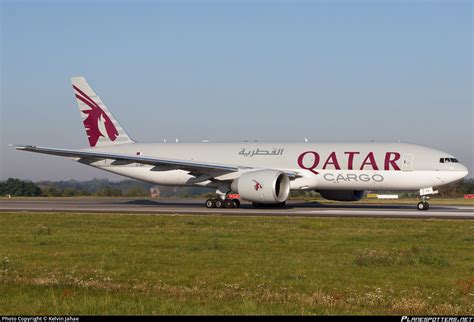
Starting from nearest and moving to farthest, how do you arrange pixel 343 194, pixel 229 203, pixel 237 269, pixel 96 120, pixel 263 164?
pixel 237 269 → pixel 229 203 → pixel 263 164 → pixel 343 194 → pixel 96 120

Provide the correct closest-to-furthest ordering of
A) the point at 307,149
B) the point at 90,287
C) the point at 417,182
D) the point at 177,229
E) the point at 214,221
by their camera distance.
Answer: the point at 90,287 → the point at 177,229 → the point at 214,221 → the point at 417,182 → the point at 307,149

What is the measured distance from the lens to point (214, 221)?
30.5m

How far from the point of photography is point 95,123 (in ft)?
167

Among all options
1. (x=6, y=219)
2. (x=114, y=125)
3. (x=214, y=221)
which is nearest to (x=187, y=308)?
(x=214, y=221)

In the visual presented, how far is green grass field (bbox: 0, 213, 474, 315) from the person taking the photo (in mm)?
12156

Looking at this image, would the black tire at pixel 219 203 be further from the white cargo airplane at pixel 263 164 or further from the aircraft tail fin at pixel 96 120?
the aircraft tail fin at pixel 96 120

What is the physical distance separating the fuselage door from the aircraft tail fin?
19918 mm

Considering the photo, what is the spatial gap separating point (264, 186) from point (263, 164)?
4624 millimetres

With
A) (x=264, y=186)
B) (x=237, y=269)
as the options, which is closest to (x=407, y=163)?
(x=264, y=186)

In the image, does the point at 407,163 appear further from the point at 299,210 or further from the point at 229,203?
the point at 229,203

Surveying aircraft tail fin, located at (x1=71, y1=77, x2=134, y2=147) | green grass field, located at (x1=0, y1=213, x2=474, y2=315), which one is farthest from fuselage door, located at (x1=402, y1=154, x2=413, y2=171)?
aircraft tail fin, located at (x1=71, y1=77, x2=134, y2=147)

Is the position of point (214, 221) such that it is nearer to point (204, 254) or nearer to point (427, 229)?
point (427, 229)

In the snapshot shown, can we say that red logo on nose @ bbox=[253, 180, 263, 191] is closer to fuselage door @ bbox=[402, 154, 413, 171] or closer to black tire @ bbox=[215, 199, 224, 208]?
black tire @ bbox=[215, 199, 224, 208]

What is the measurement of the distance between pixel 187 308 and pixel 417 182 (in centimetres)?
3088
